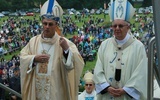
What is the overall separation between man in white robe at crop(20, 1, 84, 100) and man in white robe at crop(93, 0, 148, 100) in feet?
1.20

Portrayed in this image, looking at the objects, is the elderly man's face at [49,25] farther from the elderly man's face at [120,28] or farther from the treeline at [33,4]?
the treeline at [33,4]

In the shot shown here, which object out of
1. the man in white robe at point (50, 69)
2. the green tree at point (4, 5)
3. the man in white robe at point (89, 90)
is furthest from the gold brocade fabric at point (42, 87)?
the green tree at point (4, 5)

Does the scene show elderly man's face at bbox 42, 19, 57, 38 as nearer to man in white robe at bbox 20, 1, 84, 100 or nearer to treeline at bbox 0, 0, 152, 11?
man in white robe at bbox 20, 1, 84, 100

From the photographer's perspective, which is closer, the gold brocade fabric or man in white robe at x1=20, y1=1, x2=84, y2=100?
man in white robe at x1=20, y1=1, x2=84, y2=100

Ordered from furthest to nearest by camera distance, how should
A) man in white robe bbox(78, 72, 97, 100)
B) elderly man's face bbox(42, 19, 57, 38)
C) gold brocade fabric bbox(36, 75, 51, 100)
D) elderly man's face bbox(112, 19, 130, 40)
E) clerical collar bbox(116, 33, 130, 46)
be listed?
man in white robe bbox(78, 72, 97, 100)
gold brocade fabric bbox(36, 75, 51, 100)
elderly man's face bbox(42, 19, 57, 38)
clerical collar bbox(116, 33, 130, 46)
elderly man's face bbox(112, 19, 130, 40)

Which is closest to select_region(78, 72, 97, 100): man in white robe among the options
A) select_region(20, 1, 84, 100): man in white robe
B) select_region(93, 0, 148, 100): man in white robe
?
select_region(20, 1, 84, 100): man in white robe

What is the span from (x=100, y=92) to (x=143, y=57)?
572 millimetres

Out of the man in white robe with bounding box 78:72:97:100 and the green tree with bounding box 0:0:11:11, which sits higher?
the green tree with bounding box 0:0:11:11

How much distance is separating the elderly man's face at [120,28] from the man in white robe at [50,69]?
0.57 m

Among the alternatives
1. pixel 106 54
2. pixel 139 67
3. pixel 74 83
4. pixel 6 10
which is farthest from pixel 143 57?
pixel 6 10

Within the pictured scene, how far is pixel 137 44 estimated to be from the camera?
3.91 m

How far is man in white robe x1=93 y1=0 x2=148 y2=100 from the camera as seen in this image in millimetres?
3807

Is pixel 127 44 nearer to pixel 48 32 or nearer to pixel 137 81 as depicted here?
pixel 137 81

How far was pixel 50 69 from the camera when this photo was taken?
4.22m
